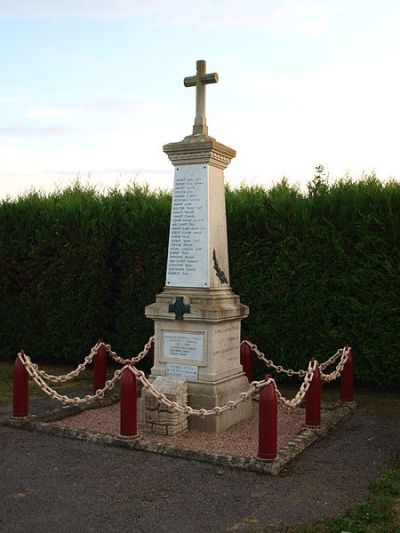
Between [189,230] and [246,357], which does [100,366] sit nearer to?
[246,357]

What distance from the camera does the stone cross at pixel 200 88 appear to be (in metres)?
8.03

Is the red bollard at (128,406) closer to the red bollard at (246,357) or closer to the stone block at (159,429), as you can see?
the stone block at (159,429)

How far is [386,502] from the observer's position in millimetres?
5277

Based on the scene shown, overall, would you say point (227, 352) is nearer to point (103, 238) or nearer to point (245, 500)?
point (245, 500)

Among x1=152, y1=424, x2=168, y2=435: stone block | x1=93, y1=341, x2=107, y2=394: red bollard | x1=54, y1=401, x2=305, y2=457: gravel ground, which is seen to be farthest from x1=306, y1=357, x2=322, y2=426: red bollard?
x1=93, y1=341, x2=107, y2=394: red bollard

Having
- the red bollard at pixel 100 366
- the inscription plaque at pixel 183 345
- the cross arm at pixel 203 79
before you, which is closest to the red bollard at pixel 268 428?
the inscription plaque at pixel 183 345

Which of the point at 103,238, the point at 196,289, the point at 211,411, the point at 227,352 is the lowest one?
the point at 211,411

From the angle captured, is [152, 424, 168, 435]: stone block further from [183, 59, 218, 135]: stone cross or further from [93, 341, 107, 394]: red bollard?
[183, 59, 218, 135]: stone cross

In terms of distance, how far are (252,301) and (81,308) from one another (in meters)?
3.58

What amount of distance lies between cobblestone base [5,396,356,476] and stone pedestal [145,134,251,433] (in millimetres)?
1007

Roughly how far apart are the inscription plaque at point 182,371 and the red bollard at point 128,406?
1.00 m

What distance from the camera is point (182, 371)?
308 inches

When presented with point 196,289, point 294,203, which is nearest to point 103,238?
point 294,203

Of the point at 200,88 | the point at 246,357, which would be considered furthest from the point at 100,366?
the point at 200,88
